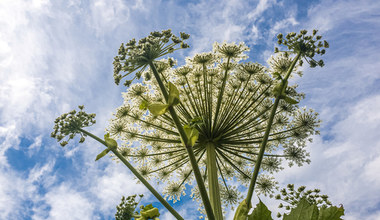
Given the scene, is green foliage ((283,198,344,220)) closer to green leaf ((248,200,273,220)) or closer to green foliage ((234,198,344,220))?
green foliage ((234,198,344,220))

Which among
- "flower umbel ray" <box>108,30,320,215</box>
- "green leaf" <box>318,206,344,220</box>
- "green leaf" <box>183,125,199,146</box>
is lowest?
"green leaf" <box>318,206,344,220</box>

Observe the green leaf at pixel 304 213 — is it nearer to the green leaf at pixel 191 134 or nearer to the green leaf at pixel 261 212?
the green leaf at pixel 261 212

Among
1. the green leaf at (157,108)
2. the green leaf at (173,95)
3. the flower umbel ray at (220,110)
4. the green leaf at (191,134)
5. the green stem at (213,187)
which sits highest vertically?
the flower umbel ray at (220,110)

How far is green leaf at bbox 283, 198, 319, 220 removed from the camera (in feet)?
5.91

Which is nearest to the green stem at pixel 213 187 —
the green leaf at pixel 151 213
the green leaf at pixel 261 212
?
the green leaf at pixel 151 213

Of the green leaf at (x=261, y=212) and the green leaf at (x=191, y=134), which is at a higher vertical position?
the green leaf at (x=191, y=134)

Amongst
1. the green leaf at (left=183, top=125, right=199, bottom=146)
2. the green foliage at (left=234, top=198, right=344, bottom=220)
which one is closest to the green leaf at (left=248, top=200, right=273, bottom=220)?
the green foliage at (left=234, top=198, right=344, bottom=220)

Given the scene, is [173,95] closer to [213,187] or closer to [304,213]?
[304,213]

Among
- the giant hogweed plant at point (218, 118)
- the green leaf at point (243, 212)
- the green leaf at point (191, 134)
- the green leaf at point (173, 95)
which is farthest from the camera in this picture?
the giant hogweed plant at point (218, 118)

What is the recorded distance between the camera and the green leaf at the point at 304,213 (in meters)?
1.80

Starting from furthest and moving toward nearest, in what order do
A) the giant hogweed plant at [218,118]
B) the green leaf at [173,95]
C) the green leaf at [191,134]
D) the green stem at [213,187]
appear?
the giant hogweed plant at [218,118]
the green stem at [213,187]
the green leaf at [191,134]
the green leaf at [173,95]

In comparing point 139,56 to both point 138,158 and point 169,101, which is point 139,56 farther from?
point 138,158

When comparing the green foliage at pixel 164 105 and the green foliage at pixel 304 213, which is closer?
the green foliage at pixel 304 213

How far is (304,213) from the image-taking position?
181cm
